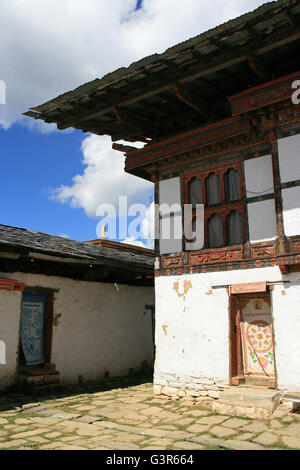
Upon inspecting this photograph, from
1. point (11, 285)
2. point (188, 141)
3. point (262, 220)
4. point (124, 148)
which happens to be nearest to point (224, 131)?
point (188, 141)

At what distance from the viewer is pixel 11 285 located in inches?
356

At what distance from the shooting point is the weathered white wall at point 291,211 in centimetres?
709

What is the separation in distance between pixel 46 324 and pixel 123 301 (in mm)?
2940

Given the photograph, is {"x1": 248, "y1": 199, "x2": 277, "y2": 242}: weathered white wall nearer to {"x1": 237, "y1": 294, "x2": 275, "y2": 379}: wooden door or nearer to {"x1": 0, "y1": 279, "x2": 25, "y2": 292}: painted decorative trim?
{"x1": 237, "y1": 294, "x2": 275, "y2": 379}: wooden door

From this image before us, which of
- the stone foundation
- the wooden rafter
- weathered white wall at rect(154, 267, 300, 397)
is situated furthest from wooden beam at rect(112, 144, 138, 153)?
the stone foundation

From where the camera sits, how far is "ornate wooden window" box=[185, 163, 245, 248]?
8148 millimetres

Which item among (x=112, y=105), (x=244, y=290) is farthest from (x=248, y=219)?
(x=112, y=105)

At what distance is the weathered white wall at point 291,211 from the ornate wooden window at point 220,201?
95cm

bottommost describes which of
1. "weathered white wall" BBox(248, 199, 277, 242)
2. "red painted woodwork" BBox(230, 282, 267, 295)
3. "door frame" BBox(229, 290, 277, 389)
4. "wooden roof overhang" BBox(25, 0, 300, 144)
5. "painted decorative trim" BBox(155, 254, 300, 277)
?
"door frame" BBox(229, 290, 277, 389)

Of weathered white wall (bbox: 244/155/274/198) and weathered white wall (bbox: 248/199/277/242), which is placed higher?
weathered white wall (bbox: 244/155/274/198)

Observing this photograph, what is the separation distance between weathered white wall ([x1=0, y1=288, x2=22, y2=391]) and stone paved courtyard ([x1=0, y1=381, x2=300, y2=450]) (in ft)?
2.07

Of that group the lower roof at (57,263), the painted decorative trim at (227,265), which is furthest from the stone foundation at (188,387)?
the lower roof at (57,263)

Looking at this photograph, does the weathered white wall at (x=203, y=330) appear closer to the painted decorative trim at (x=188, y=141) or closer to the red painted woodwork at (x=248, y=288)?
the red painted woodwork at (x=248, y=288)

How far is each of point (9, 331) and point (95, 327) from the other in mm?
2806
